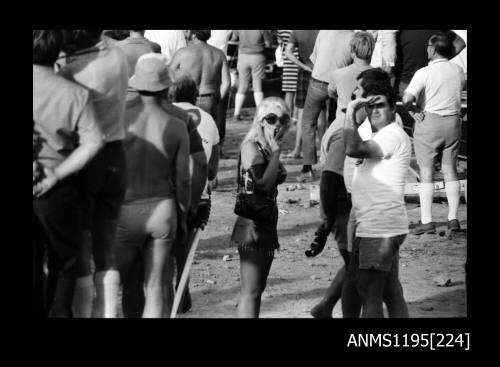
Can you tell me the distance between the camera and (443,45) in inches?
338

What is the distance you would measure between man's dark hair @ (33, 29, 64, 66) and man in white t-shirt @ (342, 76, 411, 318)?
60.6 inches

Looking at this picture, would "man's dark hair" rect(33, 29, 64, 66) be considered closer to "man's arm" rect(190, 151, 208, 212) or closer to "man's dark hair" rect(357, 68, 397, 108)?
"man's arm" rect(190, 151, 208, 212)

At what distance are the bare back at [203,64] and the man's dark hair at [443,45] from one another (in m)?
2.00

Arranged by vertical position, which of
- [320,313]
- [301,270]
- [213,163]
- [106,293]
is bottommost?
[301,270]

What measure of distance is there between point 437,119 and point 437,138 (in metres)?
0.15

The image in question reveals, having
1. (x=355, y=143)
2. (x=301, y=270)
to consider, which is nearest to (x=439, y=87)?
(x=301, y=270)

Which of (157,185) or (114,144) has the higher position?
(114,144)

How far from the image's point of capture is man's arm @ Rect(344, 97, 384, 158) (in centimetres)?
606

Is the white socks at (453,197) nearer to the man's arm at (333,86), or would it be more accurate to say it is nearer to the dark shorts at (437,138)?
the dark shorts at (437,138)

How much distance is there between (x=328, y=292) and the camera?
6.98 m

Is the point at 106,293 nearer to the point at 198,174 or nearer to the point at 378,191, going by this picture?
the point at 198,174

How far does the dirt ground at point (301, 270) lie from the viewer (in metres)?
7.42

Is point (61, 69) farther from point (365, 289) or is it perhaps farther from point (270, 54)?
point (270, 54)
